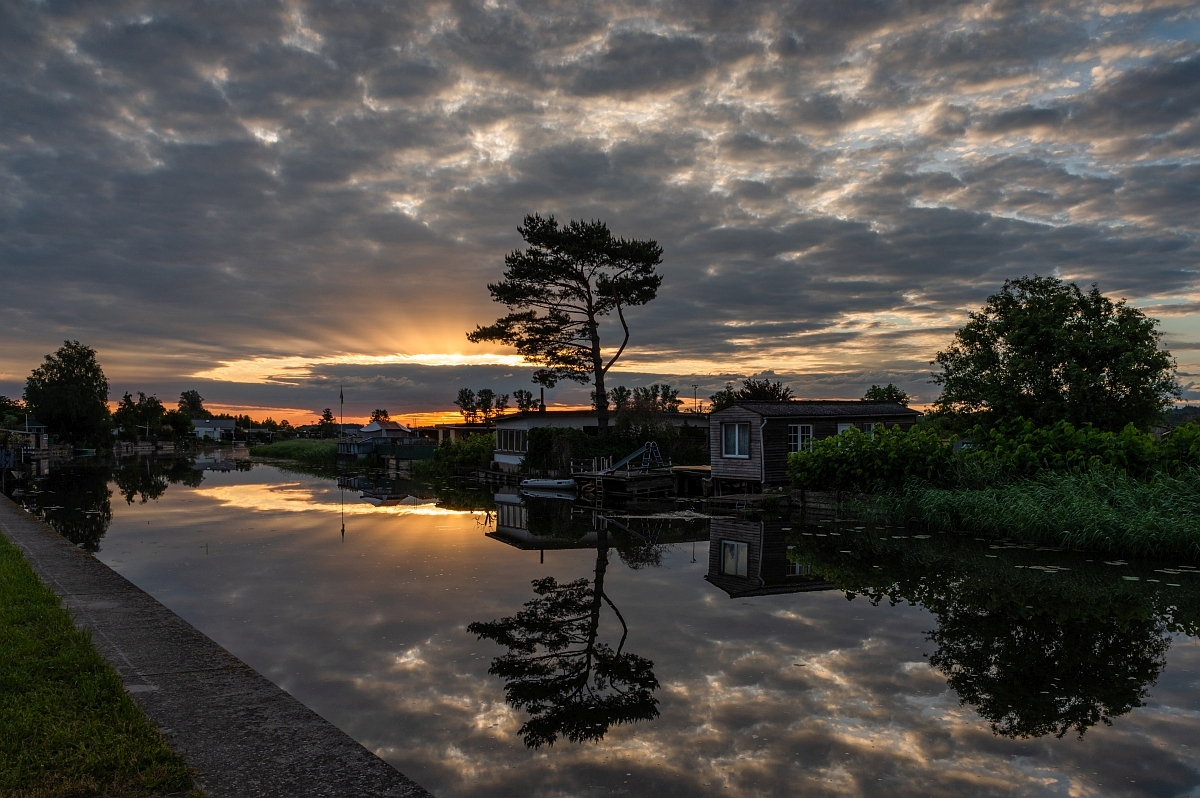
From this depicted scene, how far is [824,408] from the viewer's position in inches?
1384

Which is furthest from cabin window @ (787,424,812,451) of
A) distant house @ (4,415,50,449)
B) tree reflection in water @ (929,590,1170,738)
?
distant house @ (4,415,50,449)

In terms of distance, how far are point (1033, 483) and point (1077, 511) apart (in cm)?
329

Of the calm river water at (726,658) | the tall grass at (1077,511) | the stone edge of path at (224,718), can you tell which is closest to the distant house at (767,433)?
the tall grass at (1077,511)

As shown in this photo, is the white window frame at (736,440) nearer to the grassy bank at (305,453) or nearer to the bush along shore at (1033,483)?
the bush along shore at (1033,483)

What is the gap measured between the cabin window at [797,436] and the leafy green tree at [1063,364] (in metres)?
6.61

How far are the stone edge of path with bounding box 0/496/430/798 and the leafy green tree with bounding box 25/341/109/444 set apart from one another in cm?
11687

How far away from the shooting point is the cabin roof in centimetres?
3350

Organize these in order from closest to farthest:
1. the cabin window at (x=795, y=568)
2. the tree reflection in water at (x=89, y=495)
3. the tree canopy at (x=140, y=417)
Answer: the cabin window at (x=795, y=568) → the tree reflection in water at (x=89, y=495) → the tree canopy at (x=140, y=417)

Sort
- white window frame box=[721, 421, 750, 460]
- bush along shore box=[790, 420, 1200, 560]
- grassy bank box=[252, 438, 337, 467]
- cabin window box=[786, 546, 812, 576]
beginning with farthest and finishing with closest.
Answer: grassy bank box=[252, 438, 337, 467] → white window frame box=[721, 421, 750, 460] → bush along shore box=[790, 420, 1200, 560] → cabin window box=[786, 546, 812, 576]

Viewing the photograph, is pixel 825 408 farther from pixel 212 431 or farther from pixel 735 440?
pixel 212 431

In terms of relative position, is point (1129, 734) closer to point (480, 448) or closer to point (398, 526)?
point (398, 526)

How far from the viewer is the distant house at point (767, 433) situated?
33125 mm

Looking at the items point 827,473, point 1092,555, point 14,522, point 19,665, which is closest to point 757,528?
point 827,473

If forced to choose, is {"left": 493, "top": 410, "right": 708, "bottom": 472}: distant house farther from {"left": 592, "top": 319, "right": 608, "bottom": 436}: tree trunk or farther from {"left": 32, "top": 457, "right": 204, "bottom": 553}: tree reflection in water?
{"left": 32, "top": 457, "right": 204, "bottom": 553}: tree reflection in water
